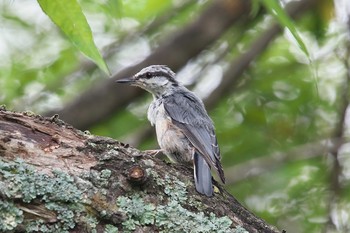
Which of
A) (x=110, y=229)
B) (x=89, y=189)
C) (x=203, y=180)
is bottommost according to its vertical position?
(x=110, y=229)

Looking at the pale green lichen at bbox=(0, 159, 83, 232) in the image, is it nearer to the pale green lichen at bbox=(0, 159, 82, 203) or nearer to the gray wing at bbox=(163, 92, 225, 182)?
the pale green lichen at bbox=(0, 159, 82, 203)

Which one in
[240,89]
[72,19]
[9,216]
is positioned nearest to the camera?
[72,19]

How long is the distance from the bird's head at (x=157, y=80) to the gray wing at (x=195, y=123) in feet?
1.08

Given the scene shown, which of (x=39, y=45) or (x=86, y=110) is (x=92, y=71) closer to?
(x=39, y=45)

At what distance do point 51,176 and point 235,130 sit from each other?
3.64m

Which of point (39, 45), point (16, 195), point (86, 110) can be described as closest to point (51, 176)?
point (16, 195)

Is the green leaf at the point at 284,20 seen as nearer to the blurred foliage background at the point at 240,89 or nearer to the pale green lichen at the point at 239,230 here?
the pale green lichen at the point at 239,230

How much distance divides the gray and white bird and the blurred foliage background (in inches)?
23.6

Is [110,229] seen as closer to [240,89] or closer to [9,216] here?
[9,216]

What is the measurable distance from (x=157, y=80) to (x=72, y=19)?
10.4 ft

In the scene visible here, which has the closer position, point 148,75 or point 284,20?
point 284,20

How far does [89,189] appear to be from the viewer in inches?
112

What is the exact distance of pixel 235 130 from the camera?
20.6 feet

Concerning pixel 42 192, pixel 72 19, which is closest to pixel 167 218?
pixel 42 192
